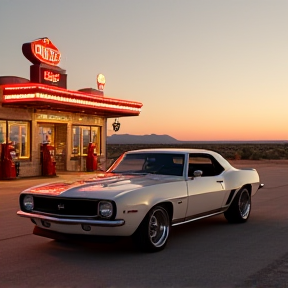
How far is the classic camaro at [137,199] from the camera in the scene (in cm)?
648

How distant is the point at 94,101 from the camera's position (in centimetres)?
2158

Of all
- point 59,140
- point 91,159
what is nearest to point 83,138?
Result: point 91,159

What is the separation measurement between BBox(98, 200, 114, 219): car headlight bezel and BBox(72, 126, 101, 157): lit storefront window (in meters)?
17.8

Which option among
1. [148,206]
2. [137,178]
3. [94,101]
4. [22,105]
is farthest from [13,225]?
[94,101]

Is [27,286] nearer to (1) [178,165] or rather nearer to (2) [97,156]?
(1) [178,165]

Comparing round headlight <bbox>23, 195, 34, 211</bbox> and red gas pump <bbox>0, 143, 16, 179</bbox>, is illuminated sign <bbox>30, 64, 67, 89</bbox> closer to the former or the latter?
red gas pump <bbox>0, 143, 16, 179</bbox>

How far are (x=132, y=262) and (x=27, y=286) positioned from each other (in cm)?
151

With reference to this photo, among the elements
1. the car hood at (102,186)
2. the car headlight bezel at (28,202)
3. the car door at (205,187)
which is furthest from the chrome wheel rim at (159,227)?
the car headlight bezel at (28,202)

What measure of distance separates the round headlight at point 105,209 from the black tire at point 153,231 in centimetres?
54

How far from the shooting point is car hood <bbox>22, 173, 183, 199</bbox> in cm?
662

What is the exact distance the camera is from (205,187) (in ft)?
27.0

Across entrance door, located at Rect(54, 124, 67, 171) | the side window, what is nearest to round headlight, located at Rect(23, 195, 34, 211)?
the side window

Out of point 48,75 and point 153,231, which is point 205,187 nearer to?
point 153,231

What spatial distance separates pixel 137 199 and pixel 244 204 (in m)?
3.67
